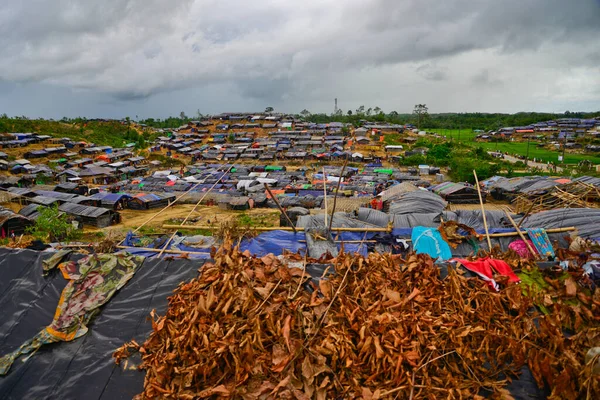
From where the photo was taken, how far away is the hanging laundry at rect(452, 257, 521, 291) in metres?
4.31

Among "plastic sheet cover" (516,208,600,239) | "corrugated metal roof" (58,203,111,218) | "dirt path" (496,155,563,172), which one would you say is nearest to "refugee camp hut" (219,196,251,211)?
"corrugated metal roof" (58,203,111,218)

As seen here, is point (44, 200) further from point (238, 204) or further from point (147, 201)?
point (238, 204)

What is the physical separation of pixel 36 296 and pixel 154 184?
104 feet

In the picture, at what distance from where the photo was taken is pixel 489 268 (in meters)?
4.40

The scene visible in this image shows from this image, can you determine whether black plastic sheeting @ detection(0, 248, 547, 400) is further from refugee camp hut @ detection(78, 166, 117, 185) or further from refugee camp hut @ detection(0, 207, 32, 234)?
refugee camp hut @ detection(78, 166, 117, 185)

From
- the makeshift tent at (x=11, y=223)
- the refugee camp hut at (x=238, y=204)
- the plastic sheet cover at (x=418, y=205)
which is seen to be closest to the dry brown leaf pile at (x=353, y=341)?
the plastic sheet cover at (x=418, y=205)

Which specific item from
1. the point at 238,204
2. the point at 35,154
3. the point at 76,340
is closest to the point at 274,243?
the point at 76,340

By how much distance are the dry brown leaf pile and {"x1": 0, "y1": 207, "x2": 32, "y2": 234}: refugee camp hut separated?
751 inches

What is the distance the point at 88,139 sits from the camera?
5916 cm

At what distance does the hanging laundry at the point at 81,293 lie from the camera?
4.18m

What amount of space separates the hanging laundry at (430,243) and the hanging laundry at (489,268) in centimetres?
185

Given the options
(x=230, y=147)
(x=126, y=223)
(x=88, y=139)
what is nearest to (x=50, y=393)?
(x=126, y=223)

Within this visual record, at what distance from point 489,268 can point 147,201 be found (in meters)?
26.5

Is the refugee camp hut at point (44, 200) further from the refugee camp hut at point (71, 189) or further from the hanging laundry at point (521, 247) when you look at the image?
the hanging laundry at point (521, 247)
